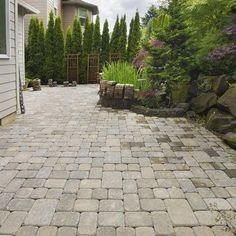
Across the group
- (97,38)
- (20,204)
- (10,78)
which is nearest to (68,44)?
(97,38)

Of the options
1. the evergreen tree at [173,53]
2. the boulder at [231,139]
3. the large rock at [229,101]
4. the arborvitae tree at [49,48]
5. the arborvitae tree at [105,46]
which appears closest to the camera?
the boulder at [231,139]

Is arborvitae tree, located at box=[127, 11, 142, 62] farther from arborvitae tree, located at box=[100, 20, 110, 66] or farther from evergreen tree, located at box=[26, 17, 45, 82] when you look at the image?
evergreen tree, located at box=[26, 17, 45, 82]

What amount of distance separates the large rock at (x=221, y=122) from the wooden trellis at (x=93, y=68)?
952 centimetres

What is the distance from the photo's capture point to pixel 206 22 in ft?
21.2

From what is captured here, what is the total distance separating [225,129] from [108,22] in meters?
10.7

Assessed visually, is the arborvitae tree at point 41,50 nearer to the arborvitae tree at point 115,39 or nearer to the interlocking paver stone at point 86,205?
the arborvitae tree at point 115,39

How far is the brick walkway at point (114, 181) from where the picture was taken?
223 centimetres

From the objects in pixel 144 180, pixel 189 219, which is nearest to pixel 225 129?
pixel 144 180

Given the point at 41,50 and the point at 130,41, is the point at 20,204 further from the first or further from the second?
the point at 130,41

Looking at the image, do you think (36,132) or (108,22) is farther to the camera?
(108,22)

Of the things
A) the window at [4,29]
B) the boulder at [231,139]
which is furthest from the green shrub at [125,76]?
the boulder at [231,139]

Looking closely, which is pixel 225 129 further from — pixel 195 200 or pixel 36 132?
pixel 36 132

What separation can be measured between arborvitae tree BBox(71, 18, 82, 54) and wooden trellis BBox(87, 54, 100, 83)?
576 millimetres

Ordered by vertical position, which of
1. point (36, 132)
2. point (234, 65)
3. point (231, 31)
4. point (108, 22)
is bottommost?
point (36, 132)
